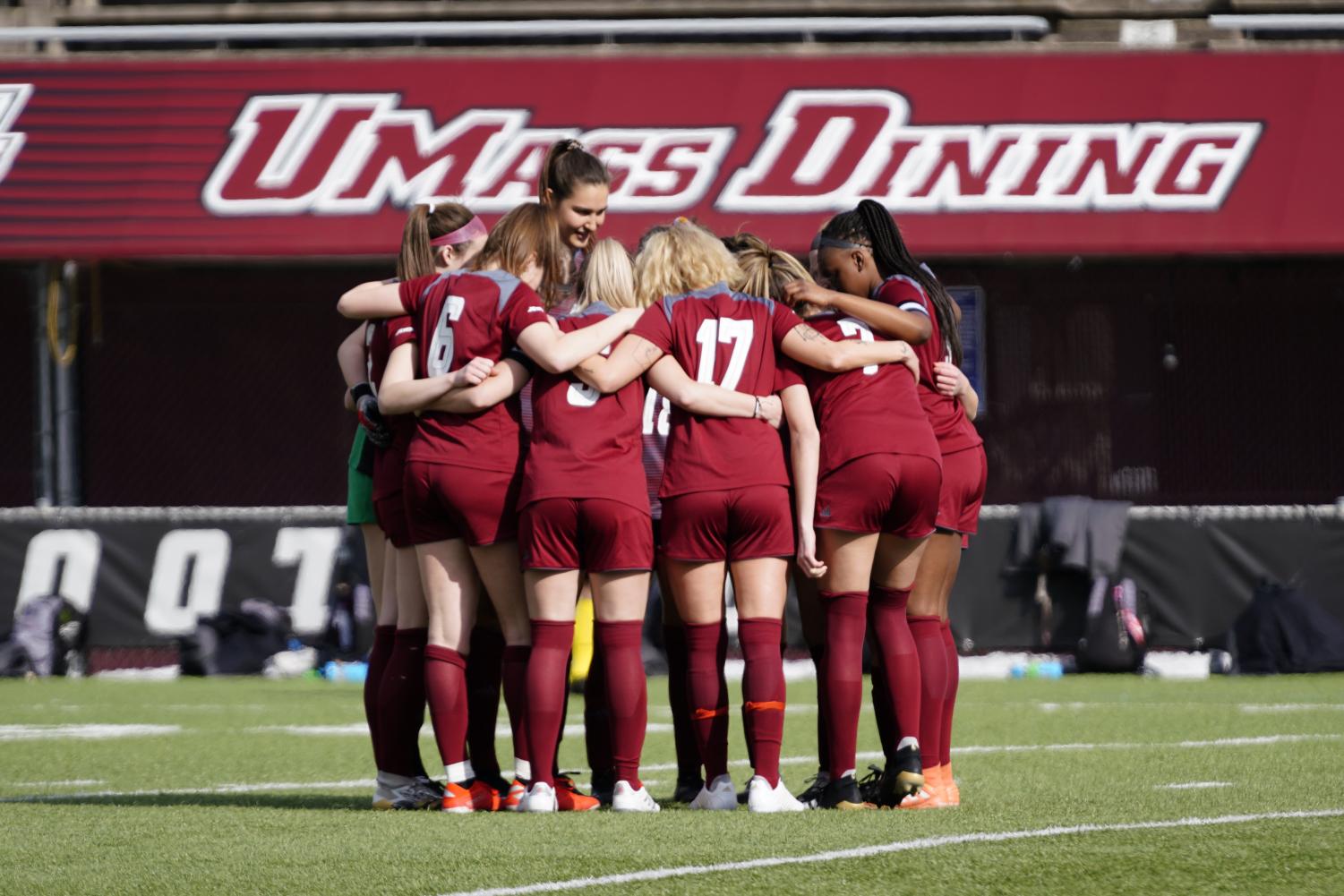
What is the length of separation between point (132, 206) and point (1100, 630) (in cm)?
891

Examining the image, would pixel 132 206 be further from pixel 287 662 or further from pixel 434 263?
pixel 434 263

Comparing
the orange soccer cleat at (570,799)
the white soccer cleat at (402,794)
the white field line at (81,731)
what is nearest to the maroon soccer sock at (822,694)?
the orange soccer cleat at (570,799)

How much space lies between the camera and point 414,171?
654 inches

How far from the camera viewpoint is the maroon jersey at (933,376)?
637cm

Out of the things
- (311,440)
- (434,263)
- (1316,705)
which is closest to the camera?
(434,263)

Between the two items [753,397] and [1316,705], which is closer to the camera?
[753,397]

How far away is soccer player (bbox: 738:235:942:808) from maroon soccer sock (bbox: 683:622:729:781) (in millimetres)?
348

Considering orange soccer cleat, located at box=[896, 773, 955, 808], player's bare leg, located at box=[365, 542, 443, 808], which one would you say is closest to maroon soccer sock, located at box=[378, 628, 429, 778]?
player's bare leg, located at box=[365, 542, 443, 808]

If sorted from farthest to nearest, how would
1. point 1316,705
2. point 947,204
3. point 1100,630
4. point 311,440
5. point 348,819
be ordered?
point 311,440 < point 947,204 < point 1100,630 < point 1316,705 < point 348,819

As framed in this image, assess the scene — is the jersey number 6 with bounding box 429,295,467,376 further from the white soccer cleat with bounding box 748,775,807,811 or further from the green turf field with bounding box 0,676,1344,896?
the white soccer cleat with bounding box 748,775,807,811

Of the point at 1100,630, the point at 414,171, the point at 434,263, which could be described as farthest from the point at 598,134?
the point at 434,263

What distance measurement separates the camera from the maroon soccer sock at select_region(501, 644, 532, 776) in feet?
20.3

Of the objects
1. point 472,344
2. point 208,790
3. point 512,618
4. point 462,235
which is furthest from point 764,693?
point 208,790

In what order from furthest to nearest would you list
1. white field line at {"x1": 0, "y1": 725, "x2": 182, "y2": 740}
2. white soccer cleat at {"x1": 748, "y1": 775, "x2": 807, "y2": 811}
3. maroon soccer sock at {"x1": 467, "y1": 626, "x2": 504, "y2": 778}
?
white field line at {"x1": 0, "y1": 725, "x2": 182, "y2": 740} → maroon soccer sock at {"x1": 467, "y1": 626, "x2": 504, "y2": 778} → white soccer cleat at {"x1": 748, "y1": 775, "x2": 807, "y2": 811}
